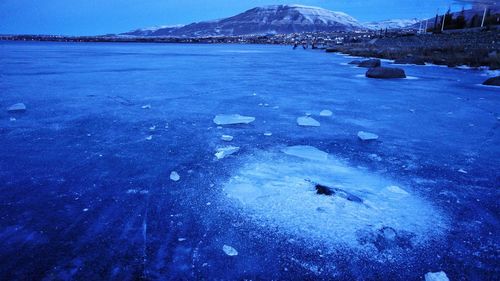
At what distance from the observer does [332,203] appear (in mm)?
2395

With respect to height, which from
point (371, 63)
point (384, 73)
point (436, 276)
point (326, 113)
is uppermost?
point (371, 63)

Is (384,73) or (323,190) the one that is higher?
(384,73)

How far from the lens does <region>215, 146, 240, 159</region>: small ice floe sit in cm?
340

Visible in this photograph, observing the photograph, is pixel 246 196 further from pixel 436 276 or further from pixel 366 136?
pixel 366 136

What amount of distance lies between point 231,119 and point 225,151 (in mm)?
1350

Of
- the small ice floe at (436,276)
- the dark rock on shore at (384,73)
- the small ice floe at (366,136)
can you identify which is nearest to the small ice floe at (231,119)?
the small ice floe at (366,136)

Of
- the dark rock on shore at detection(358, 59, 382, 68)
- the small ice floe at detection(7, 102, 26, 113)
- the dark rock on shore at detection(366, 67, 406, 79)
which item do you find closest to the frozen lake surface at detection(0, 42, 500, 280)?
the small ice floe at detection(7, 102, 26, 113)

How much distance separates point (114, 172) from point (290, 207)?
5.65ft

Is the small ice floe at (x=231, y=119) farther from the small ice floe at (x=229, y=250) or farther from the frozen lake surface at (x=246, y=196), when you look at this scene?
→ the small ice floe at (x=229, y=250)

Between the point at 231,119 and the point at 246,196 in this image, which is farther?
the point at 231,119

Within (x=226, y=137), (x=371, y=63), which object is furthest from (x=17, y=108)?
(x=371, y=63)

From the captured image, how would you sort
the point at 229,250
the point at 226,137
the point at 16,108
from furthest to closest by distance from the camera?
1. the point at 16,108
2. the point at 226,137
3. the point at 229,250

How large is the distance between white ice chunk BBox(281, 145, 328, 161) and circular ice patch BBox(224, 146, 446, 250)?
0.42 feet

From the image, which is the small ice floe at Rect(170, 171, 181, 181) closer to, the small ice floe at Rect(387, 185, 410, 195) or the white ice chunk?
the white ice chunk
